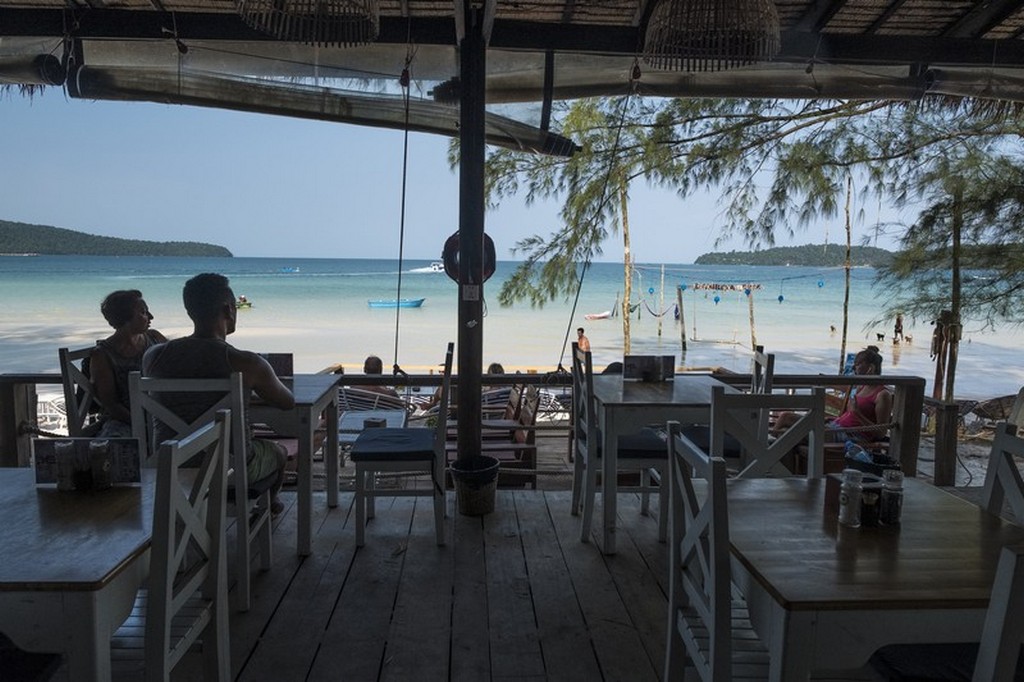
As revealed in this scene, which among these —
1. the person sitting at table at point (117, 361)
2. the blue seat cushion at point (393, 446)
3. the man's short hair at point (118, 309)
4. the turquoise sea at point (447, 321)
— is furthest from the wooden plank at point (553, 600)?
the turquoise sea at point (447, 321)

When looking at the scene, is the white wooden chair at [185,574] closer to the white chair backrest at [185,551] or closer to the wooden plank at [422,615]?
the white chair backrest at [185,551]

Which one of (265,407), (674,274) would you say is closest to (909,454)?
(265,407)

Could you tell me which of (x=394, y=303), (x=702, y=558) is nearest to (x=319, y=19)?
(x=702, y=558)

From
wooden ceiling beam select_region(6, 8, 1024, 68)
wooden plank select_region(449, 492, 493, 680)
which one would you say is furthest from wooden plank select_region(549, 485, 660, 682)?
wooden ceiling beam select_region(6, 8, 1024, 68)

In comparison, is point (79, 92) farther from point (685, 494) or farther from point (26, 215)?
point (26, 215)

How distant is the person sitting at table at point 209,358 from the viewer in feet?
8.34

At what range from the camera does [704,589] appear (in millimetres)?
1628

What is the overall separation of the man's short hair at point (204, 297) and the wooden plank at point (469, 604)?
1422 mm

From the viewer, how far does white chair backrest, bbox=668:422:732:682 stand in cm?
140

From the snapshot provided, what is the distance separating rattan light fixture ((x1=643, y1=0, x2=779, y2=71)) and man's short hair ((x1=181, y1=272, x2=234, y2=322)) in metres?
1.96

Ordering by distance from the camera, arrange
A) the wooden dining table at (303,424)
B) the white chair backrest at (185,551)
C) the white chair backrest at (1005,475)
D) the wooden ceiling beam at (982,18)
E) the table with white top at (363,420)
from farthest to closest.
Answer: the table with white top at (363,420) → the wooden ceiling beam at (982,18) → the wooden dining table at (303,424) → the white chair backrest at (1005,475) → the white chair backrest at (185,551)

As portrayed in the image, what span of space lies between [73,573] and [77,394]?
8.52 feet

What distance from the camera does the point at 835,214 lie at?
6.39m

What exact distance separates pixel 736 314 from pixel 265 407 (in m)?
29.8
